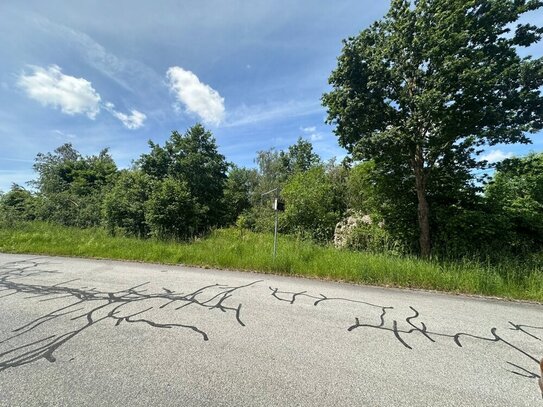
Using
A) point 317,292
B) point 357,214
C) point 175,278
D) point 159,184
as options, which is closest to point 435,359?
point 317,292

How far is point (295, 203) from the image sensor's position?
14.6 metres

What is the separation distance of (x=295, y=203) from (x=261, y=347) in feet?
39.4

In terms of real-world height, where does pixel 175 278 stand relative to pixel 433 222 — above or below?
below

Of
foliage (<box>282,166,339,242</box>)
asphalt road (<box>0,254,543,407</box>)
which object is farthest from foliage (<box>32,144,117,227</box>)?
asphalt road (<box>0,254,543,407</box>)

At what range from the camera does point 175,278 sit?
18.4 feet

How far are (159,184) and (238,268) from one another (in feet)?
35.8

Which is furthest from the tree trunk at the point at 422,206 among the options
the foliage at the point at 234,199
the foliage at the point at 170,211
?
the foliage at the point at 234,199

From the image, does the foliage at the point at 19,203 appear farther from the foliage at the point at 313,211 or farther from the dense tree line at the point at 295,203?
the foliage at the point at 313,211

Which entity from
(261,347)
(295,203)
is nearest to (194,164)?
(295,203)

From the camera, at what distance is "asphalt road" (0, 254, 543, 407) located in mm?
2092

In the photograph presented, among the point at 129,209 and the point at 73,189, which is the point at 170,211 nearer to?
the point at 129,209

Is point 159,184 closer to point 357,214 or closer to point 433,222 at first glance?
point 357,214

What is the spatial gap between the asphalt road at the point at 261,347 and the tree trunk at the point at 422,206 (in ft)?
12.8

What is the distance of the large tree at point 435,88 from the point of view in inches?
250
